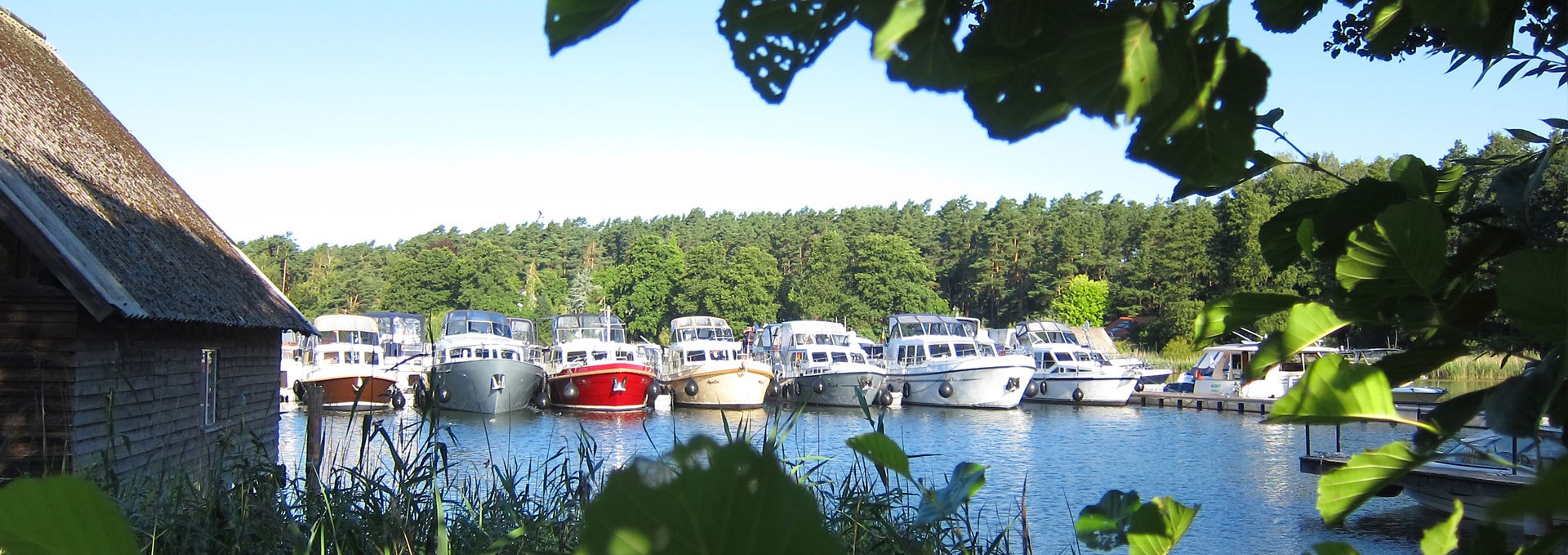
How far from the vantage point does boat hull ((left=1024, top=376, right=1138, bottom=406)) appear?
3828 centimetres

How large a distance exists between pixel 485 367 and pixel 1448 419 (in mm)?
32823

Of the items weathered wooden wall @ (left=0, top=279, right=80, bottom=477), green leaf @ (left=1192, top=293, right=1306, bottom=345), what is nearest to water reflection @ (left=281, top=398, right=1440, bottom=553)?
weathered wooden wall @ (left=0, top=279, right=80, bottom=477)

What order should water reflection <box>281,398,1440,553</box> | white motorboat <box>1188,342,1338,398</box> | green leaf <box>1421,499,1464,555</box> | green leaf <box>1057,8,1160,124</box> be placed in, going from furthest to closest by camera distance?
white motorboat <box>1188,342,1338,398</box> → water reflection <box>281,398,1440,553</box> → green leaf <box>1421,499,1464,555</box> → green leaf <box>1057,8,1160,124</box>

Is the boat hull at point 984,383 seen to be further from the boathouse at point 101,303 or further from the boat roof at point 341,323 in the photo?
the boathouse at point 101,303

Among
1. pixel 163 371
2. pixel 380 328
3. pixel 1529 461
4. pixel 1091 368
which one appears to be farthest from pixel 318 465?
pixel 380 328

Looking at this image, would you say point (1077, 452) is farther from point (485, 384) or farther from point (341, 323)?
point (341, 323)

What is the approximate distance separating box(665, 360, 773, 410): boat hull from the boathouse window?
830 inches

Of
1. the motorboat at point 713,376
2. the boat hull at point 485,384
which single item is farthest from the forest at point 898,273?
the boat hull at point 485,384

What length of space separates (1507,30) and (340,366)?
119ft

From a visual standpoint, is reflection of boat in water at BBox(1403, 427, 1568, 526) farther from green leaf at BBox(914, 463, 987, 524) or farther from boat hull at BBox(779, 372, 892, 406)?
boat hull at BBox(779, 372, 892, 406)

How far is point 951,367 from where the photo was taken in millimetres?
37438

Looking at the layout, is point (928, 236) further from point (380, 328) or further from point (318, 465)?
point (318, 465)

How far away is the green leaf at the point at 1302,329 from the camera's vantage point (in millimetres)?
1066

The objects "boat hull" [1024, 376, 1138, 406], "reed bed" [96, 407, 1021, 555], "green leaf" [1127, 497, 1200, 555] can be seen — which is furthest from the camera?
"boat hull" [1024, 376, 1138, 406]
